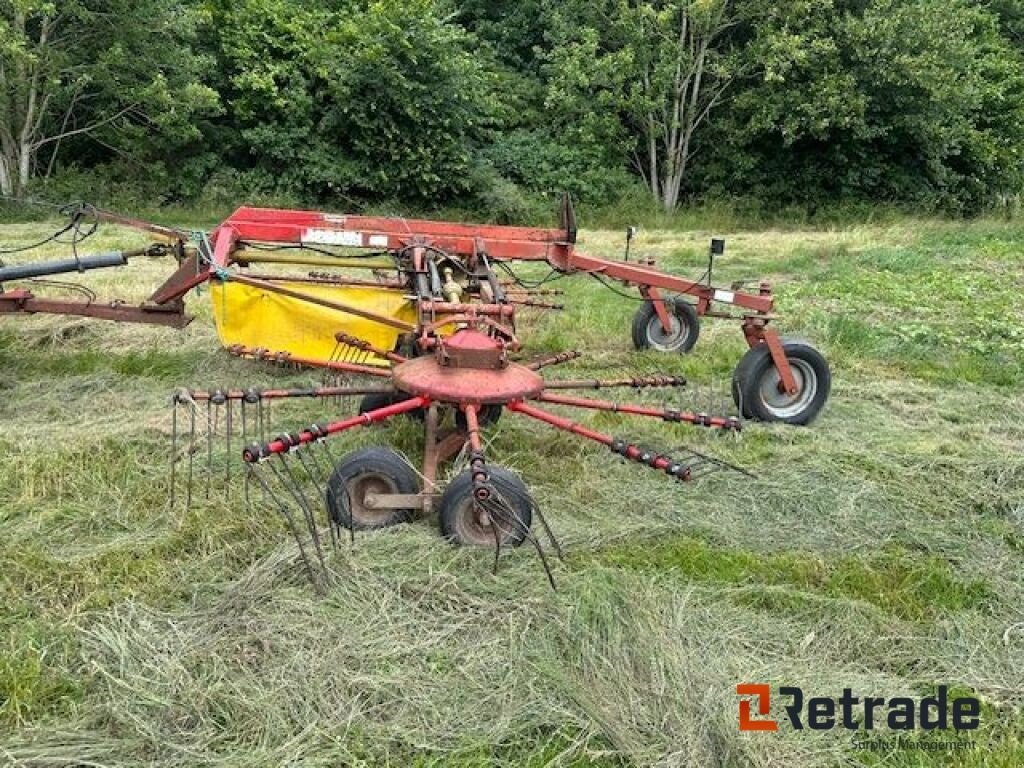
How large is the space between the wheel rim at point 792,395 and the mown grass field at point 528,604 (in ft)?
0.74

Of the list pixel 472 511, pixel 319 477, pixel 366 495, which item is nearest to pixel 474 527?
pixel 472 511

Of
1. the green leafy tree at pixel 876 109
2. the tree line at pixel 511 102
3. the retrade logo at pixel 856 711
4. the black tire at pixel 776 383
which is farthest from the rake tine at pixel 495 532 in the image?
the green leafy tree at pixel 876 109

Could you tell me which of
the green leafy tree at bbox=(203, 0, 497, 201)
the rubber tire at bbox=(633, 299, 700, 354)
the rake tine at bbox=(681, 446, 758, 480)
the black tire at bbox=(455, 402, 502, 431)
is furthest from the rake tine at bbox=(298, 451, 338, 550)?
the green leafy tree at bbox=(203, 0, 497, 201)

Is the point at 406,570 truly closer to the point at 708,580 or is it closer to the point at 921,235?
the point at 708,580

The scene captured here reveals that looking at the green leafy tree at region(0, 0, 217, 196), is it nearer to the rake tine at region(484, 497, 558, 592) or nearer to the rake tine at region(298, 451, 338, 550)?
the rake tine at region(298, 451, 338, 550)

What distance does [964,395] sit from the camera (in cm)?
616

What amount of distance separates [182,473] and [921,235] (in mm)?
14104

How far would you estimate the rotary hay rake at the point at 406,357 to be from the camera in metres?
3.72

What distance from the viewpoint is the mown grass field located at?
261 cm

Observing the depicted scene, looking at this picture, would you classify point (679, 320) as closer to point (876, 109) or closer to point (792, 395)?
point (792, 395)

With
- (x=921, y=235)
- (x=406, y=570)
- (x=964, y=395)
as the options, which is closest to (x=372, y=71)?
(x=921, y=235)

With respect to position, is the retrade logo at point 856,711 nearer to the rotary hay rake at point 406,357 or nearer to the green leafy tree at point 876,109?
the rotary hay rake at point 406,357

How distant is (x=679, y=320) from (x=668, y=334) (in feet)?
0.57

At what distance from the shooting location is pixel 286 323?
591cm
